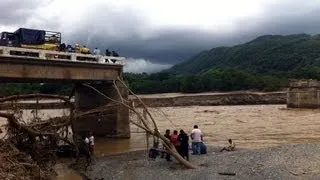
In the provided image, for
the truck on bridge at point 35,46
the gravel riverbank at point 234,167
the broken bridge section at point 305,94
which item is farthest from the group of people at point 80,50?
the broken bridge section at point 305,94

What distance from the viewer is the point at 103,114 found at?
43344 millimetres

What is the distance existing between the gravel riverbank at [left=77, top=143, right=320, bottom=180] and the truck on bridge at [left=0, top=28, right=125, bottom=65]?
10924 millimetres

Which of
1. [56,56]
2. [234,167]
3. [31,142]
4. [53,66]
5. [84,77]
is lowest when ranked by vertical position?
[234,167]

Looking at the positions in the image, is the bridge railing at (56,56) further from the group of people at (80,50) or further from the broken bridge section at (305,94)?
the broken bridge section at (305,94)

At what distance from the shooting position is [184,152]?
25391 millimetres

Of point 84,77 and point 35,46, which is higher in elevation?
point 35,46

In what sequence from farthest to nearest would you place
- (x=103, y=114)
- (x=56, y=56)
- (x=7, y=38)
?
1. (x=103, y=114)
2. (x=56, y=56)
3. (x=7, y=38)

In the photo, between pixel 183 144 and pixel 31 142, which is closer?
pixel 31 142

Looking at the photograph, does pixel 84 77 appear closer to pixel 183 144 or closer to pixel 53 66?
pixel 53 66

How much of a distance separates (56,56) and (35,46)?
5.74 feet

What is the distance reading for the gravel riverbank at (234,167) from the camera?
2170cm

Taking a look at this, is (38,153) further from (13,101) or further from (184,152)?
(184,152)

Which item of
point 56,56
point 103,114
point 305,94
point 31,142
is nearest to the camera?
point 31,142

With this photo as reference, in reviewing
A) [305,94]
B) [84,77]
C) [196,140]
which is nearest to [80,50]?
[84,77]
